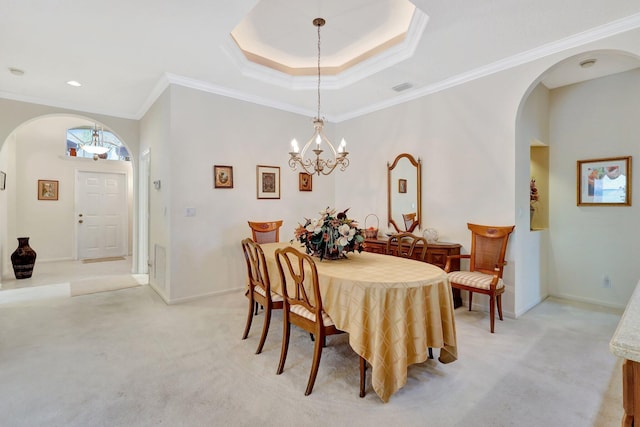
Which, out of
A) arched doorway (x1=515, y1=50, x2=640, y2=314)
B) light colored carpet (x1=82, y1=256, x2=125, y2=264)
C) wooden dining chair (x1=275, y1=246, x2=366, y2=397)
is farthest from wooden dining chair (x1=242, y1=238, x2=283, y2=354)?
light colored carpet (x1=82, y1=256, x2=125, y2=264)

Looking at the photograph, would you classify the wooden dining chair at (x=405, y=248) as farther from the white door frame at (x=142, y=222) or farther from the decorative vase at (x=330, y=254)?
the white door frame at (x=142, y=222)

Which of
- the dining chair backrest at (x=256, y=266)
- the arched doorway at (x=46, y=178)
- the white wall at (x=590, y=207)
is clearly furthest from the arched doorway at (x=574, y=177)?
the arched doorway at (x=46, y=178)

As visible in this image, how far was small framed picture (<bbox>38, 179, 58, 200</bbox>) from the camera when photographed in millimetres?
6249

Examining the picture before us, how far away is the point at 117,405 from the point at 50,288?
11.9ft

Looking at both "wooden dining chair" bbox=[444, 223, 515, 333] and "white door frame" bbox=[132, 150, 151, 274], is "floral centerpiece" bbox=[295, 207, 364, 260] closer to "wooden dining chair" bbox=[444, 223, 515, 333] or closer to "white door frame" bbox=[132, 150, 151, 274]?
"wooden dining chair" bbox=[444, 223, 515, 333]

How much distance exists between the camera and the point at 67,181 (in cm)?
659

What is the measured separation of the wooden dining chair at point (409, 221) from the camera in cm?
420

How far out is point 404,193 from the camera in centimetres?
434

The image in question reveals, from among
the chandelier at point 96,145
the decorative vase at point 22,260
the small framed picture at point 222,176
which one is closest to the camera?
the small framed picture at point 222,176

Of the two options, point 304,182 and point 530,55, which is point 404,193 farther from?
point 530,55

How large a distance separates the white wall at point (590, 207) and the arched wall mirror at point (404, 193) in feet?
5.78

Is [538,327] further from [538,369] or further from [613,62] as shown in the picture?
[613,62]

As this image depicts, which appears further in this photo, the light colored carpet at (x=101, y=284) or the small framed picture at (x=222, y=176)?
the light colored carpet at (x=101, y=284)

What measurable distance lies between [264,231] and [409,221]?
1990mm
